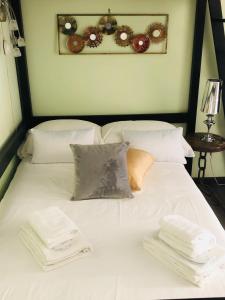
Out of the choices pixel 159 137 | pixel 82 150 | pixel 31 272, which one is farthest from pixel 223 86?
pixel 31 272

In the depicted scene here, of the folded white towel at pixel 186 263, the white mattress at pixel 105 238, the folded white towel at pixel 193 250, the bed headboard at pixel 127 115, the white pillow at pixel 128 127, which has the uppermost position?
the bed headboard at pixel 127 115

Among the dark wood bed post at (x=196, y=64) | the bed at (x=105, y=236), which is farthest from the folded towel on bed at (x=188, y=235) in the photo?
the dark wood bed post at (x=196, y=64)

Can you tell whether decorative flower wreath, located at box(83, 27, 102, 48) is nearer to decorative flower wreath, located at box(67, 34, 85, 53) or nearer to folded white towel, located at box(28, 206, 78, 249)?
decorative flower wreath, located at box(67, 34, 85, 53)

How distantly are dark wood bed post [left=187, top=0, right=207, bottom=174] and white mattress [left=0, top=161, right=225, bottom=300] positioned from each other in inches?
30.2

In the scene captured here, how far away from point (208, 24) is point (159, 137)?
1194mm

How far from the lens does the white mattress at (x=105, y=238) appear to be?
1.27 metres

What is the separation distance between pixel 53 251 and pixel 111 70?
1914 millimetres

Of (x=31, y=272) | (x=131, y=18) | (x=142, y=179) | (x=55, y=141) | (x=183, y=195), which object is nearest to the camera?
(x=31, y=272)

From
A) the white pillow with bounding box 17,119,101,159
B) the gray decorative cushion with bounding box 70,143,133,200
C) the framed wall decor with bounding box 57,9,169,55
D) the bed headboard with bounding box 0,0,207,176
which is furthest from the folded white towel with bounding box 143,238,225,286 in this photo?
the framed wall decor with bounding box 57,9,169,55

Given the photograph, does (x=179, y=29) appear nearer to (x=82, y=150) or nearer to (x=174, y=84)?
(x=174, y=84)

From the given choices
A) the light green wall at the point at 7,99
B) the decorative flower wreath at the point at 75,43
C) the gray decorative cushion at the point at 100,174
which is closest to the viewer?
the gray decorative cushion at the point at 100,174

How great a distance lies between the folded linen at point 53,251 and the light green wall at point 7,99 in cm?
86

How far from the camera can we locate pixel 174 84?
296cm

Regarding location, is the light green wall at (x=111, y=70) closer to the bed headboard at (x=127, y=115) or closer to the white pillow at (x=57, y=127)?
the bed headboard at (x=127, y=115)
